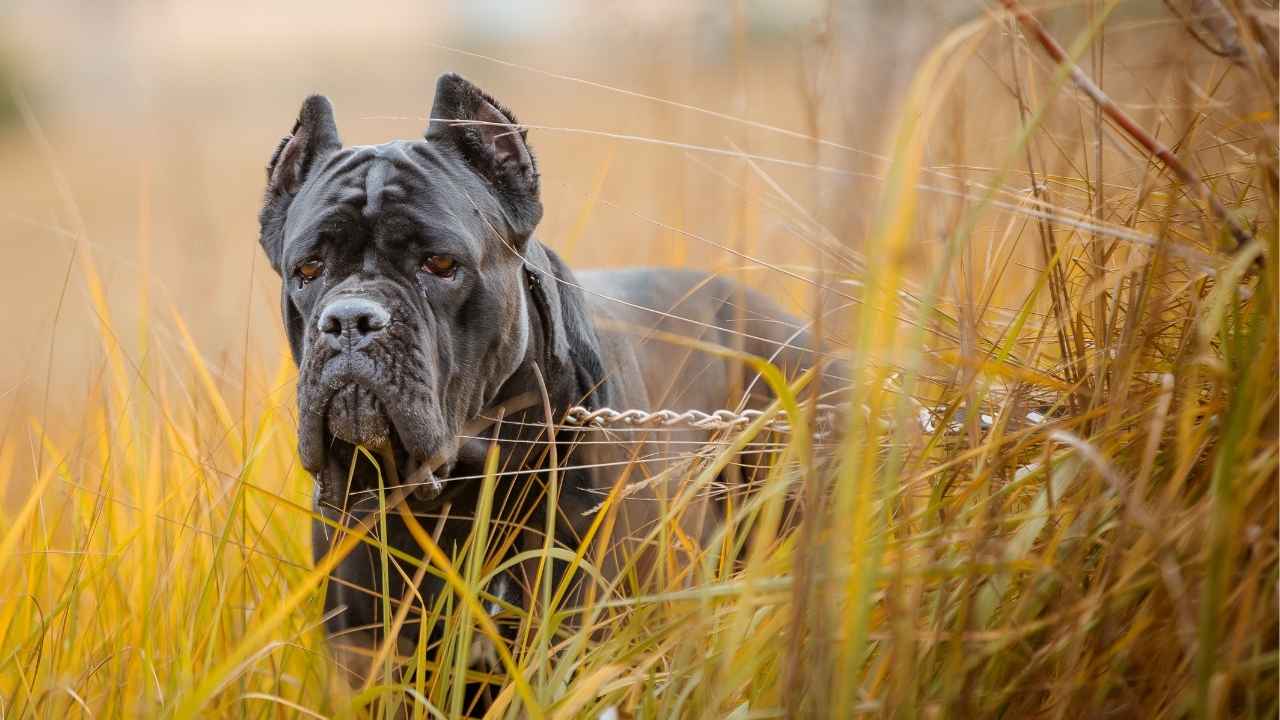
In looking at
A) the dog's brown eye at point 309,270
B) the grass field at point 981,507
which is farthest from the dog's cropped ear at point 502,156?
the grass field at point 981,507

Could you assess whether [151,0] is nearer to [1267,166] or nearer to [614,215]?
[614,215]

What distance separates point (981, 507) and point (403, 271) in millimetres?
1341

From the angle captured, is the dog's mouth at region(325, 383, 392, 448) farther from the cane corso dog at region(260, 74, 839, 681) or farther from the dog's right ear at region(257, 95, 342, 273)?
the dog's right ear at region(257, 95, 342, 273)

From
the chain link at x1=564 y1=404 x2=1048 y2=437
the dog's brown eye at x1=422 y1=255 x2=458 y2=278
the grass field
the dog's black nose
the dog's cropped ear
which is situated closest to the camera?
the grass field

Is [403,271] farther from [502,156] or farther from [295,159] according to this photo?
[295,159]

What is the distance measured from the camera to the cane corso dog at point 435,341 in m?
2.09

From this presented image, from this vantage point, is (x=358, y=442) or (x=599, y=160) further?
(x=599, y=160)

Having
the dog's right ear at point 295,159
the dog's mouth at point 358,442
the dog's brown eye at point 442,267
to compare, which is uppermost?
the dog's right ear at point 295,159

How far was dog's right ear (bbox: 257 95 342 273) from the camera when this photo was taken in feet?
8.27

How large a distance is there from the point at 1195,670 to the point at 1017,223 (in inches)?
41.0

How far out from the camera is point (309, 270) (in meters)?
2.33

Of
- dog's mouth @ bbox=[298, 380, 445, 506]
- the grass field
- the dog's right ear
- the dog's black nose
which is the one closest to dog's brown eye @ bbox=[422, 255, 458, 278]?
the dog's black nose

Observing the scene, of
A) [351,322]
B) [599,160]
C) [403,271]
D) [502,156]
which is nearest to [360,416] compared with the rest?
[351,322]

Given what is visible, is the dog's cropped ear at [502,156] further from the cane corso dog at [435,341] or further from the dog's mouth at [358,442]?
the dog's mouth at [358,442]
